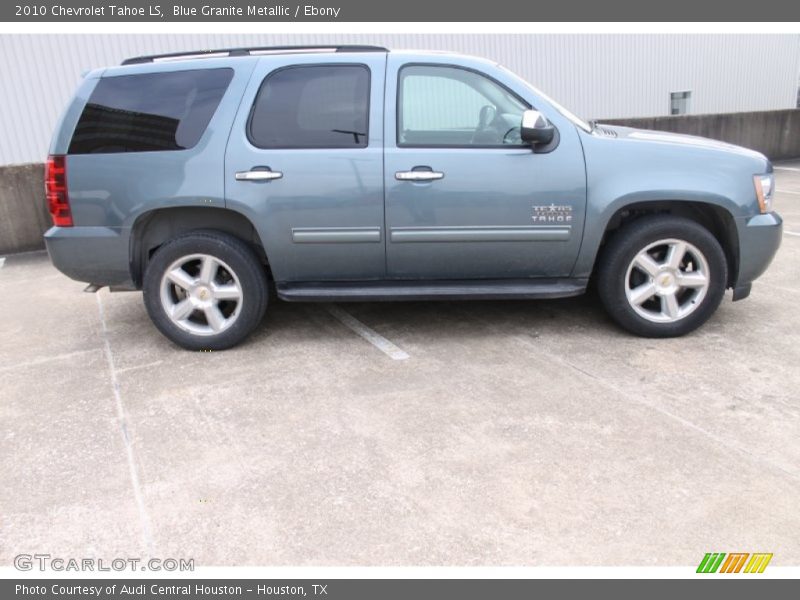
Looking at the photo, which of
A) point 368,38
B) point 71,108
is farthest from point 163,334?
point 368,38

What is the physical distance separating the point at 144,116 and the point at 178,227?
741 mm

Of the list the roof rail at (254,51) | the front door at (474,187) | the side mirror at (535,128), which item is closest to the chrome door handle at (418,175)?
the front door at (474,187)

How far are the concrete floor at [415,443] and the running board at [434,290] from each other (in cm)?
34

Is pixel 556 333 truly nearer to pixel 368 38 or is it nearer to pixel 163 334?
pixel 163 334

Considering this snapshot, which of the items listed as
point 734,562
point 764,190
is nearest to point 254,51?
point 764,190

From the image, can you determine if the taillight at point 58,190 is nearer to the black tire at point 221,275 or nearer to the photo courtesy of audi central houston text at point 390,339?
the photo courtesy of audi central houston text at point 390,339

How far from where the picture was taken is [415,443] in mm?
3152

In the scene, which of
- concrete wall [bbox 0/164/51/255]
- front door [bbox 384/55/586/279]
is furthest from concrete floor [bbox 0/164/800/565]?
concrete wall [bbox 0/164/51/255]

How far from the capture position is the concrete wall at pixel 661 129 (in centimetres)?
753

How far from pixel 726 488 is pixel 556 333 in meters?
1.88

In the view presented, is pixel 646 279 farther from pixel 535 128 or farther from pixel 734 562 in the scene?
pixel 734 562

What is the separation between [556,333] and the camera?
4.50 m

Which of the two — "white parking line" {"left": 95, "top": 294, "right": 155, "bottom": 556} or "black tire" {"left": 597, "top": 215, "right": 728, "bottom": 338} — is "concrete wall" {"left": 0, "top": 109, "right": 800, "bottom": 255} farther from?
"black tire" {"left": 597, "top": 215, "right": 728, "bottom": 338}

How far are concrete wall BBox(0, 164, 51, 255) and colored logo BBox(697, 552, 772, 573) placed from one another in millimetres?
7703
